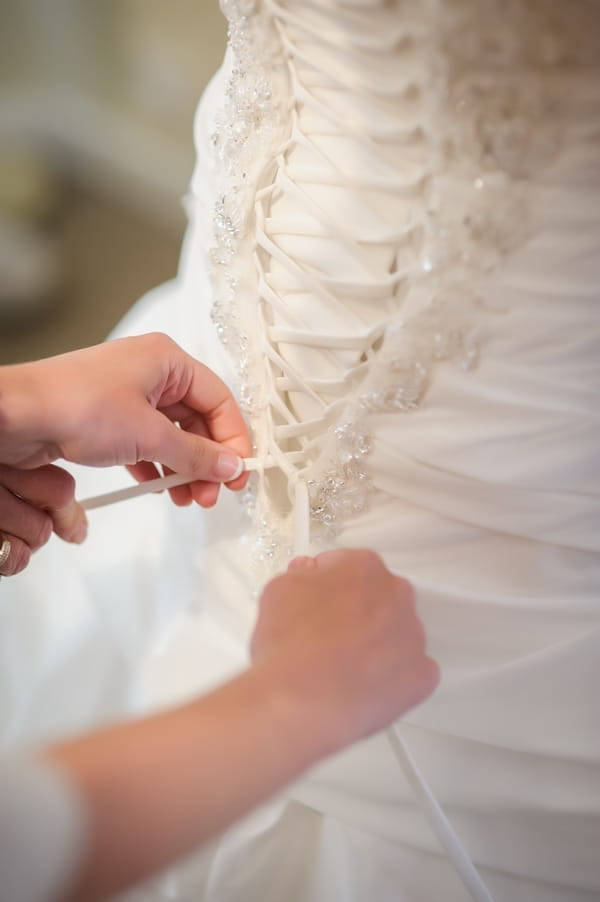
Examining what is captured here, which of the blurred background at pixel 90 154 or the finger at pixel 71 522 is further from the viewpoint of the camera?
the blurred background at pixel 90 154

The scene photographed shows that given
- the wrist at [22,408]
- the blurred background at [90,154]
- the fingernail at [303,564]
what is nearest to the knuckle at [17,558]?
the wrist at [22,408]

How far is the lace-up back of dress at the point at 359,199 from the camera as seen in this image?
0.51 m

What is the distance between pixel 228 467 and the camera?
67cm

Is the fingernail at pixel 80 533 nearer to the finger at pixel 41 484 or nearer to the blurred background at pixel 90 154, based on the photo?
the finger at pixel 41 484

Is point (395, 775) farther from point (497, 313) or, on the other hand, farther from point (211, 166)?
point (211, 166)

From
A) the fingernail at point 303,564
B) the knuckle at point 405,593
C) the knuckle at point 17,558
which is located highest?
the knuckle at point 405,593

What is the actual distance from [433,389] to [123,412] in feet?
0.79

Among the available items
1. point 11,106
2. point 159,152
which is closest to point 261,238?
point 159,152

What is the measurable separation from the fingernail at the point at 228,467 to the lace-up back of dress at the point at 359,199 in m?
0.02

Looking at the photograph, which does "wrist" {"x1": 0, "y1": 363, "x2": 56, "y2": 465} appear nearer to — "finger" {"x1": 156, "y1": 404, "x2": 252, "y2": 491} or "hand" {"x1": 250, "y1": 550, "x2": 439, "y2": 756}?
"finger" {"x1": 156, "y1": 404, "x2": 252, "y2": 491}

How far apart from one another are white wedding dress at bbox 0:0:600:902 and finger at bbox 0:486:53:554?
0.15 metres

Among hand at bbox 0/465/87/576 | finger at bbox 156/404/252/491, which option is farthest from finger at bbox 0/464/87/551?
finger at bbox 156/404/252/491

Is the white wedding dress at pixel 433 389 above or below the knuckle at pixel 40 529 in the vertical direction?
above

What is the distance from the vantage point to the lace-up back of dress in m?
0.51
